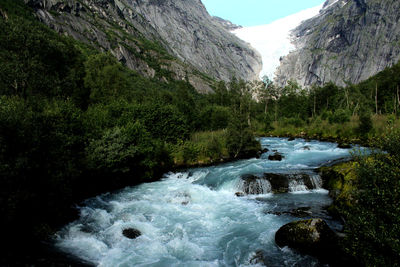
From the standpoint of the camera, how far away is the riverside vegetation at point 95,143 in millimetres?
7105

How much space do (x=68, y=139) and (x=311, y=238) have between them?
636 inches

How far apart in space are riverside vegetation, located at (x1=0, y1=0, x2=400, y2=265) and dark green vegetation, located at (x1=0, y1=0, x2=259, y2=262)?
6 centimetres

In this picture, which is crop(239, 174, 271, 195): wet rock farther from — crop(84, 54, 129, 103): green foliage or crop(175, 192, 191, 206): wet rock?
crop(84, 54, 129, 103): green foliage

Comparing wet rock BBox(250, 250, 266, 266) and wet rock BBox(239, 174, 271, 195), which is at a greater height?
wet rock BBox(239, 174, 271, 195)

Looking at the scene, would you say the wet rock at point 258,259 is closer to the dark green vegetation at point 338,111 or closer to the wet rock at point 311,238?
the wet rock at point 311,238

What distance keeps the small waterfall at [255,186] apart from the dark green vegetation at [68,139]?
9.10 metres

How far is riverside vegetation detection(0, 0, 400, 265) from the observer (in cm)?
711

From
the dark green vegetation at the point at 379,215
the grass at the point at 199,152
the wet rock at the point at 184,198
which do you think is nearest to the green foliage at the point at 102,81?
the grass at the point at 199,152

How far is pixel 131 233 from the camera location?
41.1 feet

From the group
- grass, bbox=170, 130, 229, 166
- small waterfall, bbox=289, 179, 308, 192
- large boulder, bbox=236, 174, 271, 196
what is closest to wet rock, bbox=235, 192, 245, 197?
large boulder, bbox=236, 174, 271, 196

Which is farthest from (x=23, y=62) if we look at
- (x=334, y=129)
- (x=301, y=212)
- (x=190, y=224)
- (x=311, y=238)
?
(x=334, y=129)

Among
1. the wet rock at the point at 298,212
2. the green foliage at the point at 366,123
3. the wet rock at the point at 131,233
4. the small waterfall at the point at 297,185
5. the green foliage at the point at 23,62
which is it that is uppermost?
the green foliage at the point at 23,62

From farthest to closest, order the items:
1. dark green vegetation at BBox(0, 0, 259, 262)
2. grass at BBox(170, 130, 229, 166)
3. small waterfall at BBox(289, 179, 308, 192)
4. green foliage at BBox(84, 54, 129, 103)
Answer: green foliage at BBox(84, 54, 129, 103), grass at BBox(170, 130, 229, 166), small waterfall at BBox(289, 179, 308, 192), dark green vegetation at BBox(0, 0, 259, 262)

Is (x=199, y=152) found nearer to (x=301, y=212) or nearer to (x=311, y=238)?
(x=301, y=212)
